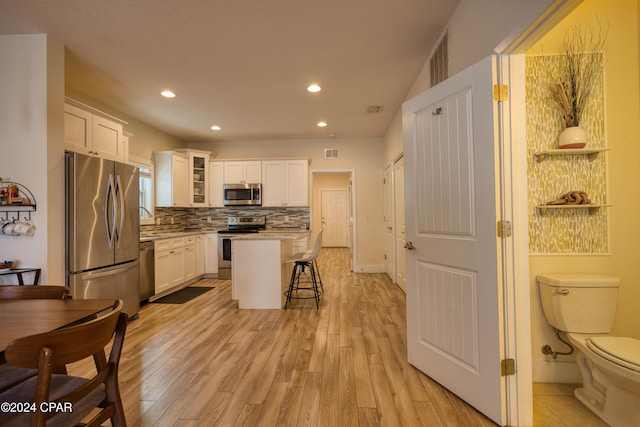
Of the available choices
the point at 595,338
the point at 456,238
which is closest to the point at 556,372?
the point at 595,338

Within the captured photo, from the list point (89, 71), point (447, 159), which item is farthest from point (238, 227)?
point (447, 159)

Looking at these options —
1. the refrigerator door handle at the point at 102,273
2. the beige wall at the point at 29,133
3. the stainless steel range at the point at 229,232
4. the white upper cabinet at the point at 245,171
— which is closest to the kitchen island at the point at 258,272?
the refrigerator door handle at the point at 102,273

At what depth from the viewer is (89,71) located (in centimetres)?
296

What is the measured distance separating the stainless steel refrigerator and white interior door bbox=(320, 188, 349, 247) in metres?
7.16

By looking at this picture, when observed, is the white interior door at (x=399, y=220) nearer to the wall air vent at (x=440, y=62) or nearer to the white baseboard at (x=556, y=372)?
the wall air vent at (x=440, y=62)

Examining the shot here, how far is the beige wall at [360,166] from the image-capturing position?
5.56 meters

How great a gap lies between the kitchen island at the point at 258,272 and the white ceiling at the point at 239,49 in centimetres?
187

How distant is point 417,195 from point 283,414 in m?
1.66

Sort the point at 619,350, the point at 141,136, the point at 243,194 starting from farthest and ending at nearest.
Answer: the point at 243,194
the point at 141,136
the point at 619,350

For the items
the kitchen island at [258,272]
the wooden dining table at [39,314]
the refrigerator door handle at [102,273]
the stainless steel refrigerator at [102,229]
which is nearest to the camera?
the wooden dining table at [39,314]

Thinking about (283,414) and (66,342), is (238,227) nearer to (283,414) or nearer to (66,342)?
(283,414)

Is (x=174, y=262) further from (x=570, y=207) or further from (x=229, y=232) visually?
(x=570, y=207)

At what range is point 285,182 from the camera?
549 cm

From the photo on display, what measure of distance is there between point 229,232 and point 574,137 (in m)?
4.86
